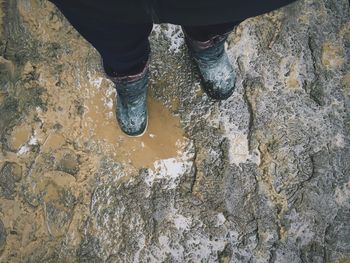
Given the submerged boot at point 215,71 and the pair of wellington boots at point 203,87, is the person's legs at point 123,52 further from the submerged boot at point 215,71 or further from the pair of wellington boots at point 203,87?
the submerged boot at point 215,71

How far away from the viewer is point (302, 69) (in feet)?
5.08

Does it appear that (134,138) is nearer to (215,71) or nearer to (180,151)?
(180,151)

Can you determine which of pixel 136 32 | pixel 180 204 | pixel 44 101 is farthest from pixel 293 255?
pixel 44 101

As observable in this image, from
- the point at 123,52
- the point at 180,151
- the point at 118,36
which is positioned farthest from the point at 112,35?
the point at 180,151

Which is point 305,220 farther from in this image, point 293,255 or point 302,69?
point 302,69

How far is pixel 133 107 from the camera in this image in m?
1.46

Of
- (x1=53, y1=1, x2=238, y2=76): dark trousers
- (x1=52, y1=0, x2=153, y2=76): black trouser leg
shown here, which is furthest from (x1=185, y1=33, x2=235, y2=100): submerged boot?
(x1=52, y1=0, x2=153, y2=76): black trouser leg

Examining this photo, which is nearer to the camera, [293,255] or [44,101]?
[293,255]

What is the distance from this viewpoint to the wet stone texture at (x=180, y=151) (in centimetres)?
140

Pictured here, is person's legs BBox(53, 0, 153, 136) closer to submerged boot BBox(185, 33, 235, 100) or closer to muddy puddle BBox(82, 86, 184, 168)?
muddy puddle BBox(82, 86, 184, 168)

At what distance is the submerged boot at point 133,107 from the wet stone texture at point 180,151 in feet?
0.14

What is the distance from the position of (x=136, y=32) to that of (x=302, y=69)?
2.52 feet

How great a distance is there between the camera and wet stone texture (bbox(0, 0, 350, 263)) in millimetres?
1398

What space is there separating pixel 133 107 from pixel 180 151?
0.71 ft
